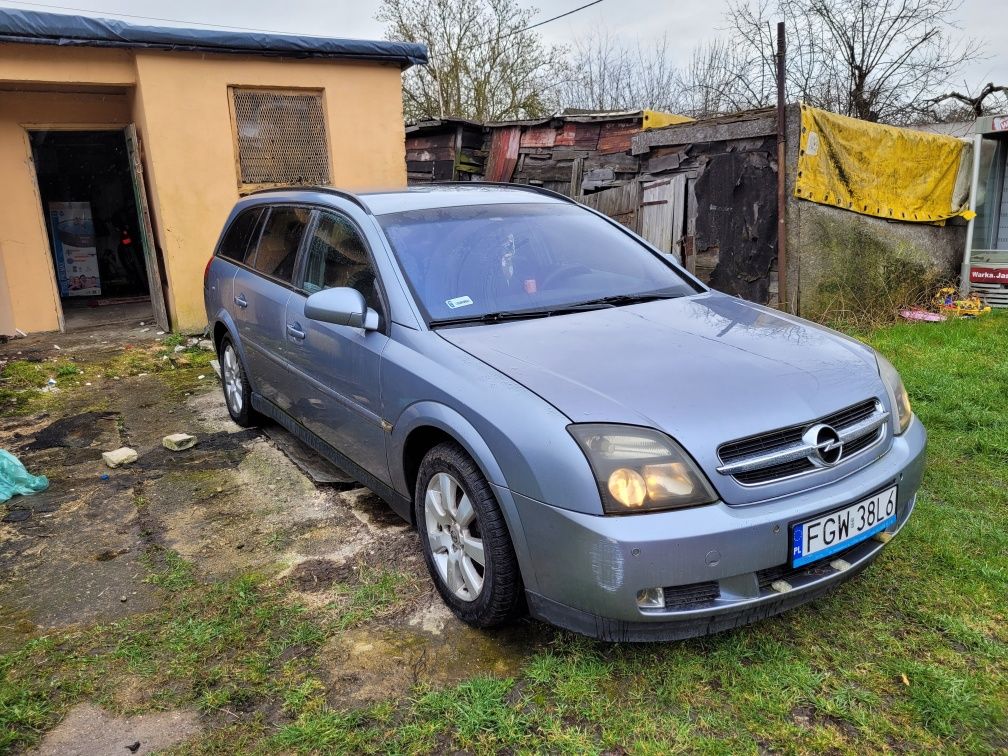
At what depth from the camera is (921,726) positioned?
218 cm

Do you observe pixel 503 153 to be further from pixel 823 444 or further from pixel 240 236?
pixel 823 444

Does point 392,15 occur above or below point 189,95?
above

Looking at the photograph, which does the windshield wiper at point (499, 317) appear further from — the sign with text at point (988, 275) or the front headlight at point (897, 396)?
the sign with text at point (988, 275)

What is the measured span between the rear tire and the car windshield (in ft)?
7.02

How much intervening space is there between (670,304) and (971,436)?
238 centimetres

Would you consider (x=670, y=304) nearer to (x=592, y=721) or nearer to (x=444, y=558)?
(x=444, y=558)

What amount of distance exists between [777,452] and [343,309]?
5.93 ft

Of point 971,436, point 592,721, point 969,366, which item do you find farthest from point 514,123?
point 592,721

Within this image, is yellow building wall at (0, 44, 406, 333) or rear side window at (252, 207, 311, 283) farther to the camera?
yellow building wall at (0, 44, 406, 333)

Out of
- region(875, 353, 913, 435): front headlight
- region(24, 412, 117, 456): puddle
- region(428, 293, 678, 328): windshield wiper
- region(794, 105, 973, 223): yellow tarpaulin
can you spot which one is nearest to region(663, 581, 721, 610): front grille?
region(875, 353, 913, 435): front headlight

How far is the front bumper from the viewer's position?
2111 millimetres

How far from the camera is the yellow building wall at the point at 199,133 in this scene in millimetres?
8195

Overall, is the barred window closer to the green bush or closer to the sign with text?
the green bush

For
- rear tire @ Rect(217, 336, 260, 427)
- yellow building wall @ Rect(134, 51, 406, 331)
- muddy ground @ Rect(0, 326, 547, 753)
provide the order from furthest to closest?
yellow building wall @ Rect(134, 51, 406, 331) < rear tire @ Rect(217, 336, 260, 427) < muddy ground @ Rect(0, 326, 547, 753)
